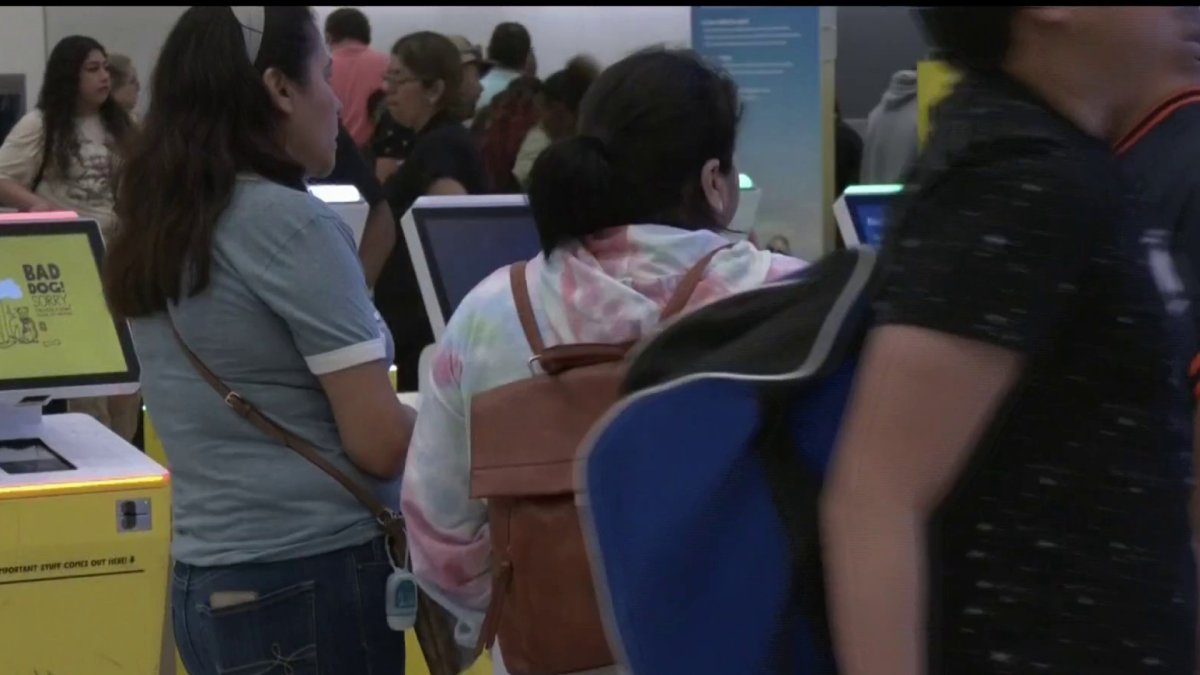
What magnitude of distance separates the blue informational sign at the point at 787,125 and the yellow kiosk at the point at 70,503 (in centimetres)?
458

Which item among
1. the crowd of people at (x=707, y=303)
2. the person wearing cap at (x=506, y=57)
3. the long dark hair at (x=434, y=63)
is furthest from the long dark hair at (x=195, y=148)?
the person wearing cap at (x=506, y=57)

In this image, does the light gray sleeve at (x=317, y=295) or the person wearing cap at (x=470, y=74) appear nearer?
the light gray sleeve at (x=317, y=295)

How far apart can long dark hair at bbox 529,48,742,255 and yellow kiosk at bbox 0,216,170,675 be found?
913mm

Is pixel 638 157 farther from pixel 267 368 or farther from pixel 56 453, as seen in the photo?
pixel 56 453

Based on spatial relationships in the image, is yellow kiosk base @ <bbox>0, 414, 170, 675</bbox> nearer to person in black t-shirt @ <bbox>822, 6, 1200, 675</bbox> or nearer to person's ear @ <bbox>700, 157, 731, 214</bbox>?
person's ear @ <bbox>700, 157, 731, 214</bbox>

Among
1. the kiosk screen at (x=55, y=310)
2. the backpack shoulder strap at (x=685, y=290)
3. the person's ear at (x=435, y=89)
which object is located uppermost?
the backpack shoulder strap at (x=685, y=290)

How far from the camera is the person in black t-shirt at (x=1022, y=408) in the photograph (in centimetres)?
97

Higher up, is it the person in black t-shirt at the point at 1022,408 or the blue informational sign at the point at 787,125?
the person in black t-shirt at the point at 1022,408

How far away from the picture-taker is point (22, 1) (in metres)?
1.19

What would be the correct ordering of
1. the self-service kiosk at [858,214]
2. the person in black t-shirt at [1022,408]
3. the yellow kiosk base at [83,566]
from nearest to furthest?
the person in black t-shirt at [1022,408], the yellow kiosk base at [83,566], the self-service kiosk at [858,214]

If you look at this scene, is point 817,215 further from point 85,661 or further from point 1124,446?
point 1124,446

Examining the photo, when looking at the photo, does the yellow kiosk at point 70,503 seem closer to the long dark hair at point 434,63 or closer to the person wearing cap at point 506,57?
the long dark hair at point 434,63

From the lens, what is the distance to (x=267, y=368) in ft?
6.52

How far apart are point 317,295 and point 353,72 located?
4861 mm
